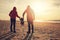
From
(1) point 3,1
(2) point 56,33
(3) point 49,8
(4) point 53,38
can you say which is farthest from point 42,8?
(4) point 53,38

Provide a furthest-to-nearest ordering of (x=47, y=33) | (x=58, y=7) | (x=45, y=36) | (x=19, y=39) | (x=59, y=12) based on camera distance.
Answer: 1. (x=58, y=7)
2. (x=59, y=12)
3. (x=47, y=33)
4. (x=45, y=36)
5. (x=19, y=39)

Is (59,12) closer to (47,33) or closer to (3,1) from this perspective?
(3,1)

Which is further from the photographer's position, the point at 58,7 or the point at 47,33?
the point at 58,7

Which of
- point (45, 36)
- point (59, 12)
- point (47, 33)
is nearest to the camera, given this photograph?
point (45, 36)

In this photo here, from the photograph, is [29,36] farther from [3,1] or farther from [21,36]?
[3,1]

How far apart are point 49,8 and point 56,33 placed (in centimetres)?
648

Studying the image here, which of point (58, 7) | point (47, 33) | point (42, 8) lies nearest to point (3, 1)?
point (42, 8)

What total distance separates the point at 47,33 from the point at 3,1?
7.20 m

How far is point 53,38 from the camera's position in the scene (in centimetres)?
948

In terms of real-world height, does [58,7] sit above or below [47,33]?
above

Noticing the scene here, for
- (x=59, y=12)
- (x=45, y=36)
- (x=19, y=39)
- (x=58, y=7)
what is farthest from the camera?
(x=58, y=7)

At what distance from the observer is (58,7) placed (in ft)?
56.6

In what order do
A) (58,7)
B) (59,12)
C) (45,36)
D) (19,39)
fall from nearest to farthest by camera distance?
(19,39), (45,36), (59,12), (58,7)

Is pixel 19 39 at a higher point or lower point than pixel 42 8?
lower
